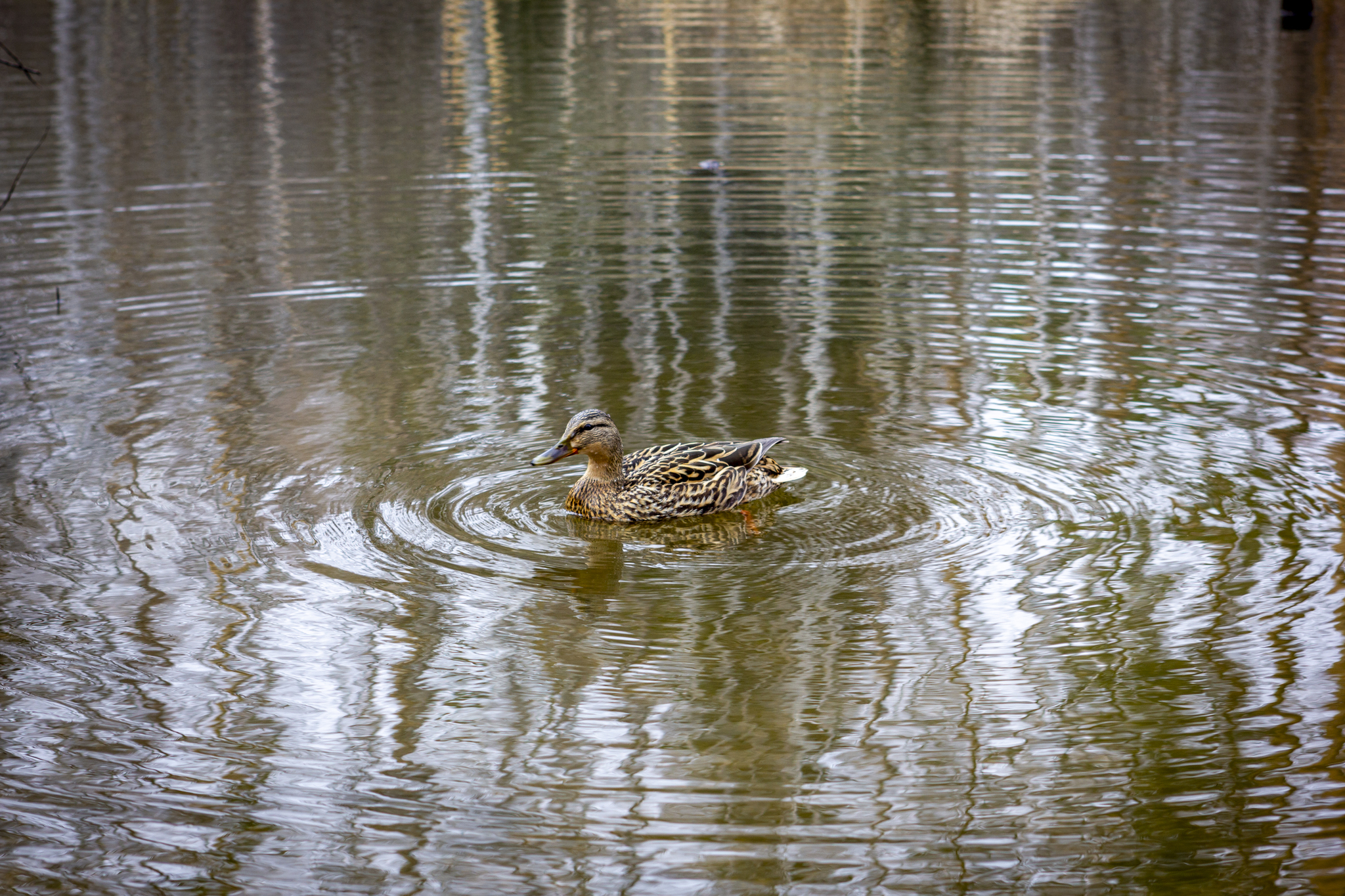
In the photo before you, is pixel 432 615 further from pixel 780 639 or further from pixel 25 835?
pixel 25 835

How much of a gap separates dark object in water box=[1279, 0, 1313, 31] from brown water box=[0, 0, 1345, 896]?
18775mm

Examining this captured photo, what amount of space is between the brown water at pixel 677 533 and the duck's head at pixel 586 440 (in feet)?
1.44

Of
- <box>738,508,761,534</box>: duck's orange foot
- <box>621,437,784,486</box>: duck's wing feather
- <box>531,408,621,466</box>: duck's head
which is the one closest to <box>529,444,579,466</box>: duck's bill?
<box>531,408,621,466</box>: duck's head

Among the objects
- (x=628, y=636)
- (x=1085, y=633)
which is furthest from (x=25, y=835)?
(x=1085, y=633)

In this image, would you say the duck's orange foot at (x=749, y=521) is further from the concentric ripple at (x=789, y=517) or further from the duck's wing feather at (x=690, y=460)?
the duck's wing feather at (x=690, y=460)

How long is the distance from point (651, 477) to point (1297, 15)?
34228mm

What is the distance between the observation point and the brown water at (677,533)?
5617mm

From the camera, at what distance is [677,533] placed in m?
8.52

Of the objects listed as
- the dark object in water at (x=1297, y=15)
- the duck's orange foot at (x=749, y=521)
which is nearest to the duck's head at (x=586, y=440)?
the duck's orange foot at (x=749, y=521)

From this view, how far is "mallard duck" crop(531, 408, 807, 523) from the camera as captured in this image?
27.8 ft

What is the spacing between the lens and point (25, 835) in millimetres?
5598

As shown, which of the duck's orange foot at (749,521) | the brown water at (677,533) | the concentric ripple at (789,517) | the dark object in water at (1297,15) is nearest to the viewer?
the brown water at (677,533)

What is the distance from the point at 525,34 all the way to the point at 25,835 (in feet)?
111

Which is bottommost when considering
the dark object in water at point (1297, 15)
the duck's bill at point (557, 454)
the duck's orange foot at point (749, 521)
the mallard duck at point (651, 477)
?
the duck's orange foot at point (749, 521)
